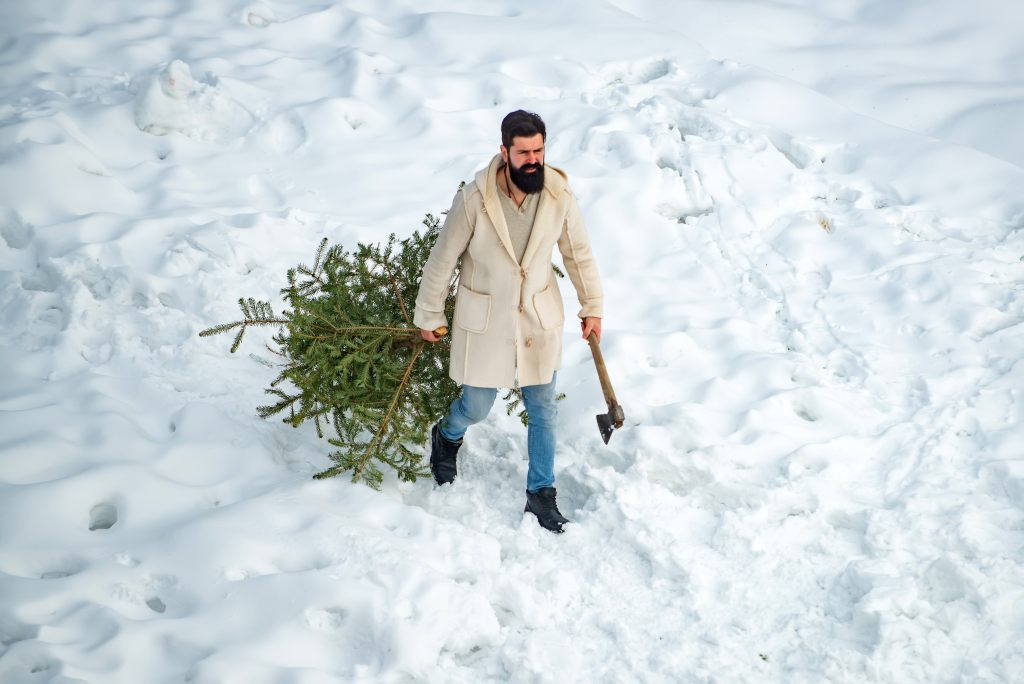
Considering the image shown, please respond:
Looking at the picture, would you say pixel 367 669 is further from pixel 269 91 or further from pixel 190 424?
pixel 269 91

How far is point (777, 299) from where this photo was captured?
5.52 metres

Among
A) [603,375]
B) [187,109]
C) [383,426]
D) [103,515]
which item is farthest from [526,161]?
[187,109]

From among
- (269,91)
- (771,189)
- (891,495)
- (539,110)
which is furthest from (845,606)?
(269,91)

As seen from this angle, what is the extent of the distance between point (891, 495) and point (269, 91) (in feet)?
19.7

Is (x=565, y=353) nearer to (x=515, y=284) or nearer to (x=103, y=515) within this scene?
(x=515, y=284)

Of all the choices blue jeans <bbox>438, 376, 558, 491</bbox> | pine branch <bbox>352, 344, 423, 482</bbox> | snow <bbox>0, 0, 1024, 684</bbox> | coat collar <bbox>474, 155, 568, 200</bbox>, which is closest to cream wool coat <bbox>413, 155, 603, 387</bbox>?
coat collar <bbox>474, 155, 568, 200</bbox>

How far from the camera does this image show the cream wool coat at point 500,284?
11.3ft

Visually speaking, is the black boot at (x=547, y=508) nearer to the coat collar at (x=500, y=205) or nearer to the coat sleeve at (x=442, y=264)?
the coat sleeve at (x=442, y=264)

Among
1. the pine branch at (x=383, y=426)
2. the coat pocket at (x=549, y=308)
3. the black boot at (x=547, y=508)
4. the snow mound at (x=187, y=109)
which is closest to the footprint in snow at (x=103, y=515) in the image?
the pine branch at (x=383, y=426)

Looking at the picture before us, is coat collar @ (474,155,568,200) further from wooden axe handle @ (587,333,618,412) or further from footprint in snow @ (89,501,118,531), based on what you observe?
footprint in snow @ (89,501,118,531)

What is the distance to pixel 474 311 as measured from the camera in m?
3.57

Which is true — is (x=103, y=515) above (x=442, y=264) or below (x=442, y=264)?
below

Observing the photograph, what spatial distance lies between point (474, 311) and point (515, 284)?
0.22m

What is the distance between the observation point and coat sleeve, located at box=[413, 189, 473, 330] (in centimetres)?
344
